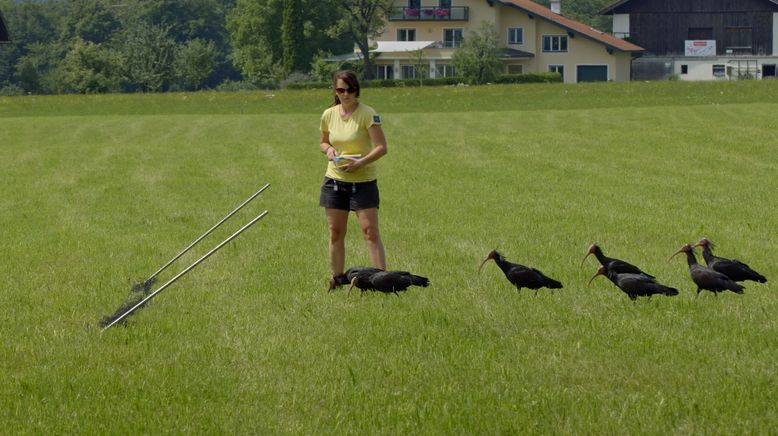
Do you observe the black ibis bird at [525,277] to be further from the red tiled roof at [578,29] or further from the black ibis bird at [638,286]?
the red tiled roof at [578,29]

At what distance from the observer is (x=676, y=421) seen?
6.80 meters

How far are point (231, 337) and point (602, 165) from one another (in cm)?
1558

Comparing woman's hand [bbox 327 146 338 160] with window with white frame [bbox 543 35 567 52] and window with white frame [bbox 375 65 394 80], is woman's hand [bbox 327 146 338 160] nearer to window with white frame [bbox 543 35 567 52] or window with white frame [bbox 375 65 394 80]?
window with white frame [bbox 543 35 567 52]

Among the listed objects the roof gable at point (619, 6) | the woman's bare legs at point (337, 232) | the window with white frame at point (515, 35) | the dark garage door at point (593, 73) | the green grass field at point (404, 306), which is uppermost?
the roof gable at point (619, 6)

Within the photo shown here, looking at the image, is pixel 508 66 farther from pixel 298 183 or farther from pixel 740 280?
pixel 740 280

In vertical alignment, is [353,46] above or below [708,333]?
above

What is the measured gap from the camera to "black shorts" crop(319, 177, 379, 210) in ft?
36.8

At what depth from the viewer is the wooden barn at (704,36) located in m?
92.3

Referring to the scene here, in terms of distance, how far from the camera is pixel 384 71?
97.7 metres

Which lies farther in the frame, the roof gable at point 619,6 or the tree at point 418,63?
the tree at point 418,63

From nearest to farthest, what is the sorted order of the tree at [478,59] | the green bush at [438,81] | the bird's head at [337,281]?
the bird's head at [337,281]
the green bush at [438,81]
the tree at [478,59]

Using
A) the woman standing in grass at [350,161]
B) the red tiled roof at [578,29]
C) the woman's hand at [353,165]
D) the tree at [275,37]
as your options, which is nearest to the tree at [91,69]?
the tree at [275,37]

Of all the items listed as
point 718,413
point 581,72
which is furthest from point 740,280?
point 581,72

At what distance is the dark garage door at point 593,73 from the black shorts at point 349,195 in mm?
83920
